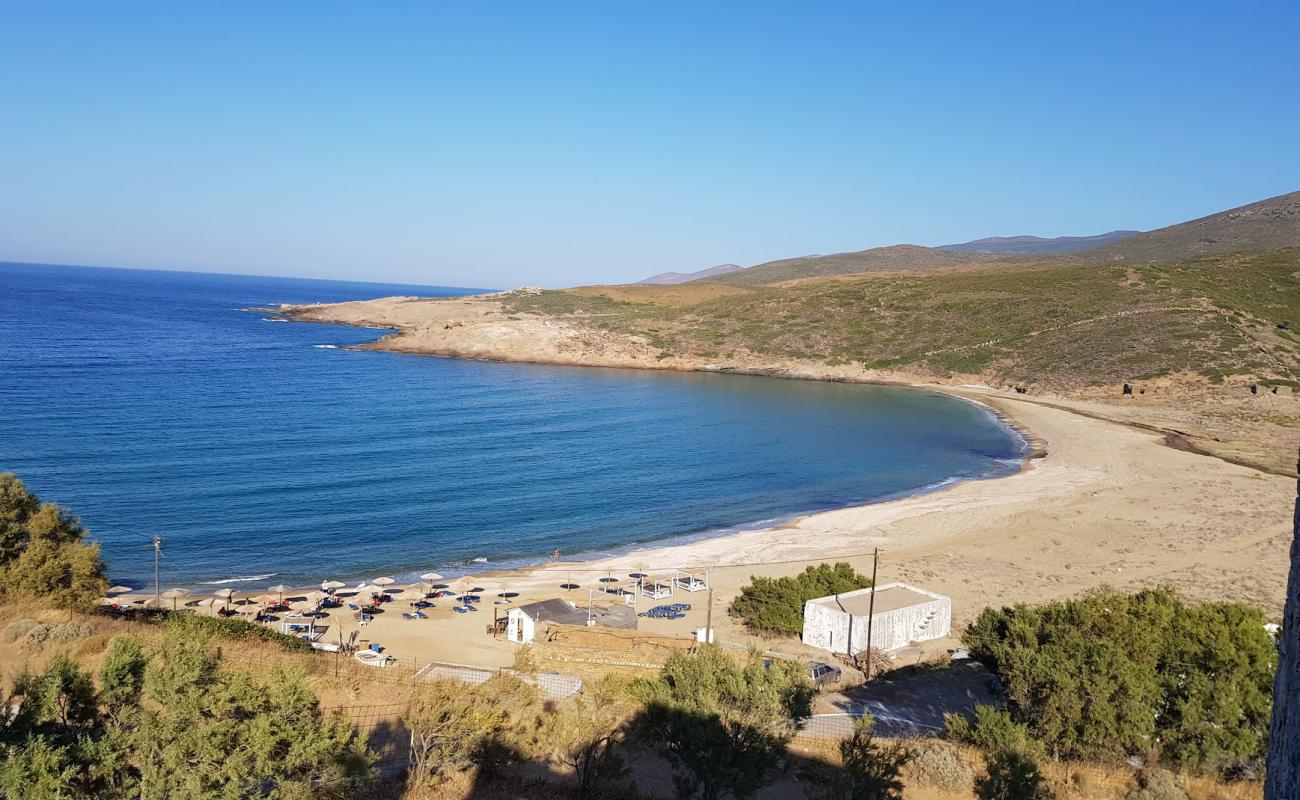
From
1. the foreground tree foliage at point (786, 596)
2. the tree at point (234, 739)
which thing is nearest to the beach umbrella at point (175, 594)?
the foreground tree foliage at point (786, 596)

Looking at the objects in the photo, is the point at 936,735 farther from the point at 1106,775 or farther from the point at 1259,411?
the point at 1259,411

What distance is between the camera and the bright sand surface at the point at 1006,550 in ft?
88.1

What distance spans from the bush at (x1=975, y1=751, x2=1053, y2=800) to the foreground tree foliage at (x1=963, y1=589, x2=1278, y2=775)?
8.55ft

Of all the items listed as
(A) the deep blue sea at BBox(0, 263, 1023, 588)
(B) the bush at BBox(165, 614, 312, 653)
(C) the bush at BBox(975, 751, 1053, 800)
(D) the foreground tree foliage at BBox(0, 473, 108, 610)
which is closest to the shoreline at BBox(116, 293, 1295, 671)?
(A) the deep blue sea at BBox(0, 263, 1023, 588)

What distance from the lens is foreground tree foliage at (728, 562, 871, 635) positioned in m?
25.8

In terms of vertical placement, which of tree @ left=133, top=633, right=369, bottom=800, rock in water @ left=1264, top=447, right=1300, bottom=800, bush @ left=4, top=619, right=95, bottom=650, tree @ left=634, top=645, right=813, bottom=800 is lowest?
bush @ left=4, top=619, right=95, bottom=650

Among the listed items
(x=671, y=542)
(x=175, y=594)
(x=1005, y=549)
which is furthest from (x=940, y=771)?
(x=671, y=542)

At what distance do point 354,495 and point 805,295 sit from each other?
8862cm

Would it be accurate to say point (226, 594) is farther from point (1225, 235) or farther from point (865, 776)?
point (1225, 235)

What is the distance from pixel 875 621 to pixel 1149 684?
9.78m

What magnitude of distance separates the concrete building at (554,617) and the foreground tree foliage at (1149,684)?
11.9 m

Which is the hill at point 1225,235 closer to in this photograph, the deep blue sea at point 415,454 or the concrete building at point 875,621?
the deep blue sea at point 415,454

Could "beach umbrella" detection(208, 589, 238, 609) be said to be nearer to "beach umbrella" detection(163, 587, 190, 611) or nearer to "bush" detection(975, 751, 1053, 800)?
"beach umbrella" detection(163, 587, 190, 611)

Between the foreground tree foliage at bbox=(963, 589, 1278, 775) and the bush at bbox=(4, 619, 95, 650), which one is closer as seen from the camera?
the foreground tree foliage at bbox=(963, 589, 1278, 775)
